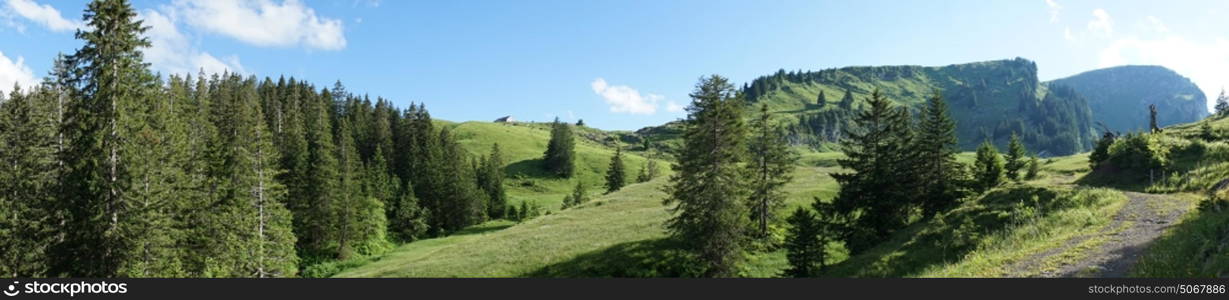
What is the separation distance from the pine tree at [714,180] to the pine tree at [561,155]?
340ft

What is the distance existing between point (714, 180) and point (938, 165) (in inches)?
638

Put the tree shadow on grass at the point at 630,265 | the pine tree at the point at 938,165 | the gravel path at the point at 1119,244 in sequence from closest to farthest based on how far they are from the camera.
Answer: the gravel path at the point at 1119,244, the pine tree at the point at 938,165, the tree shadow on grass at the point at 630,265

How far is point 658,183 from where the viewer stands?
8325 cm

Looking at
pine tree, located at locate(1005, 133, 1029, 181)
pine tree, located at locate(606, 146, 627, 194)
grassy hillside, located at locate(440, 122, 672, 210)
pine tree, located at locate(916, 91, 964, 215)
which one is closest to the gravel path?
pine tree, located at locate(916, 91, 964, 215)

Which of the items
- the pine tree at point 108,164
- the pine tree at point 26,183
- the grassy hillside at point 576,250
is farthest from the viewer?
the grassy hillside at point 576,250

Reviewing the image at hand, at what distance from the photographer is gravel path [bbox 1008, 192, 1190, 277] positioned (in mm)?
16812

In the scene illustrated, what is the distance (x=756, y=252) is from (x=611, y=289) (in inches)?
1229

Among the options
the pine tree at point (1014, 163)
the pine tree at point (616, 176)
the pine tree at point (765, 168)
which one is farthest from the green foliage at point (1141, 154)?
the pine tree at point (616, 176)

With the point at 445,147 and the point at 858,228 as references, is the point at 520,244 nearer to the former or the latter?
the point at 858,228

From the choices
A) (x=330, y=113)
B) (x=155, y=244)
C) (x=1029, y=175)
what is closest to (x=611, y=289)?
(x=155, y=244)

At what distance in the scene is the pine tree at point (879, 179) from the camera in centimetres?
3831

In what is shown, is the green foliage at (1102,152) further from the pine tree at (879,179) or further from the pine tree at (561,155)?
the pine tree at (561,155)

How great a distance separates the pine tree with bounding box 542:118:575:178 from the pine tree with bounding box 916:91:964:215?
363 feet

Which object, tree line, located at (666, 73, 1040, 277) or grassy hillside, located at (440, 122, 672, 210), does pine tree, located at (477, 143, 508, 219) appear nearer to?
grassy hillside, located at (440, 122, 672, 210)
